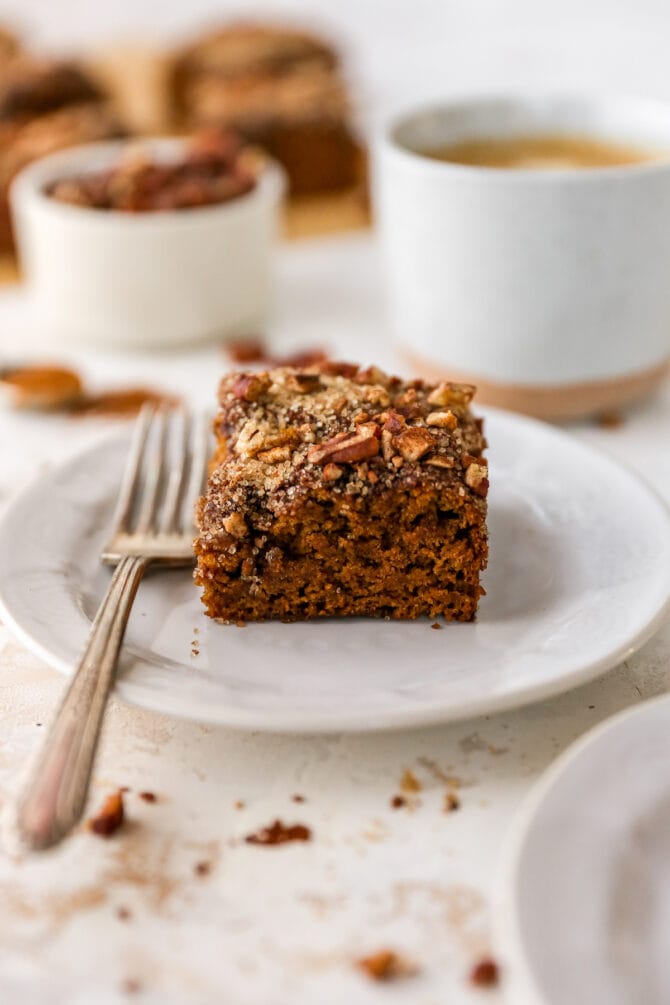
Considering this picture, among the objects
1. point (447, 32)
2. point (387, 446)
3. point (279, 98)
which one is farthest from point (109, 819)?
point (447, 32)

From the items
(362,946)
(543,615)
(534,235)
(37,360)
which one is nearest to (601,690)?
(543,615)

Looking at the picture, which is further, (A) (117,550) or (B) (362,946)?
(A) (117,550)

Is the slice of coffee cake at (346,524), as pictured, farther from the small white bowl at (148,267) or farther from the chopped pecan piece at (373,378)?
the small white bowl at (148,267)


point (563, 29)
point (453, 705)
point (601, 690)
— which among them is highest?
point (453, 705)

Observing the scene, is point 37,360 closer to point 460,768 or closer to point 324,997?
point 460,768

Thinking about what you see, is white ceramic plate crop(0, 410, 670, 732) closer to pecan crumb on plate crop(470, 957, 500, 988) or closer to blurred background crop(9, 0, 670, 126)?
pecan crumb on plate crop(470, 957, 500, 988)

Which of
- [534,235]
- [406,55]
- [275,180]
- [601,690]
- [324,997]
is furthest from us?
[406,55]

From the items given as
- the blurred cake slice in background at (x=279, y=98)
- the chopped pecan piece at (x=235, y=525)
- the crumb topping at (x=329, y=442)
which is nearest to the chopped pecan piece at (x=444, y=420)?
the crumb topping at (x=329, y=442)
